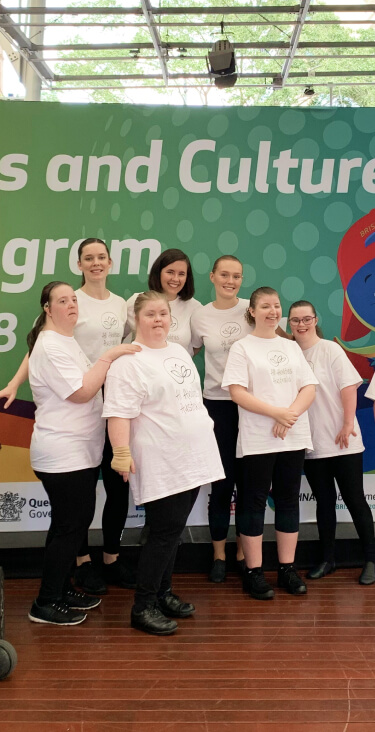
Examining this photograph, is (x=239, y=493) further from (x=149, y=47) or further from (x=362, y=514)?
(x=149, y=47)

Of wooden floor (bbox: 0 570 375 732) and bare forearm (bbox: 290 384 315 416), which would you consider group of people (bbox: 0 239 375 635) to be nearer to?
bare forearm (bbox: 290 384 315 416)

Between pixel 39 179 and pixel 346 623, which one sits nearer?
pixel 346 623

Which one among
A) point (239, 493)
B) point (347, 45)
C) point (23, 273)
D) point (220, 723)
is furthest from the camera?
point (347, 45)

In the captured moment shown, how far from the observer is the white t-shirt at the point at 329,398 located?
366 centimetres

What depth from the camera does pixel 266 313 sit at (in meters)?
3.37

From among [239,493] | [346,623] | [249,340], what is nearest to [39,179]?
[249,340]

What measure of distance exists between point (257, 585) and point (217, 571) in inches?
12.8

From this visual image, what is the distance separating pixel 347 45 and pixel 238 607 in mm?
7766

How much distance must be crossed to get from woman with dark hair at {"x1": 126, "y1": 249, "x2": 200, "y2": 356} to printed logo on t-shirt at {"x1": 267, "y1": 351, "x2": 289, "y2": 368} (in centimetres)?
48

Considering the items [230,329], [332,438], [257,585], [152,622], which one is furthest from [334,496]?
[152,622]

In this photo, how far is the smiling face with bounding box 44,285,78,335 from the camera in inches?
119

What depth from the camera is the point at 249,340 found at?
135 inches

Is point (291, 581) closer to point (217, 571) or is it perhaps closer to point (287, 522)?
point (287, 522)

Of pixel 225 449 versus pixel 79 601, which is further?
pixel 225 449
